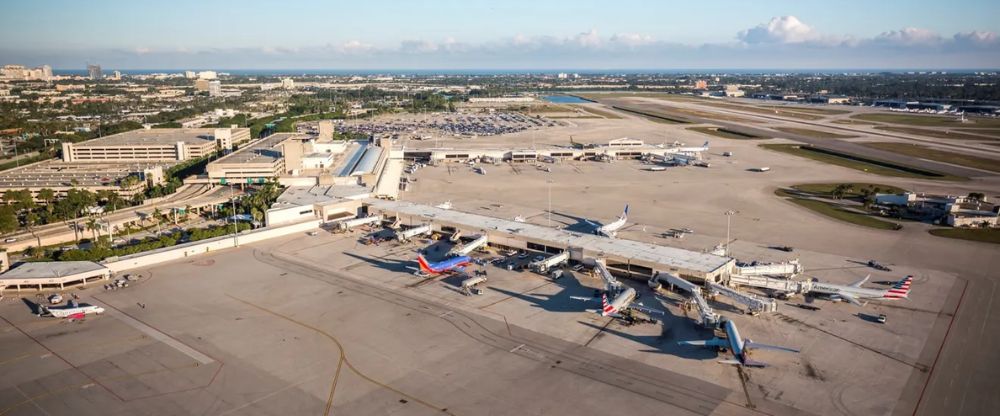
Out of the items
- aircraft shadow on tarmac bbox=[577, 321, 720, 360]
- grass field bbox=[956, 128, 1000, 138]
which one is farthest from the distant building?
grass field bbox=[956, 128, 1000, 138]

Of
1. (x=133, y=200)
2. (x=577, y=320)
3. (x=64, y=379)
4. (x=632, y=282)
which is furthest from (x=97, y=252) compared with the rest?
(x=632, y=282)

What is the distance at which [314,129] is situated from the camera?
174 metres

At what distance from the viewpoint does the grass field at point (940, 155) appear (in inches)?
4382

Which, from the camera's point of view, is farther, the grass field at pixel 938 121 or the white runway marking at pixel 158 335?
the grass field at pixel 938 121

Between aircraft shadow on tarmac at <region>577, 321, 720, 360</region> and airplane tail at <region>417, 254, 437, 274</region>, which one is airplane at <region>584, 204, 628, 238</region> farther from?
aircraft shadow on tarmac at <region>577, 321, 720, 360</region>

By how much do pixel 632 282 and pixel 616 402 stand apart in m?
20.4

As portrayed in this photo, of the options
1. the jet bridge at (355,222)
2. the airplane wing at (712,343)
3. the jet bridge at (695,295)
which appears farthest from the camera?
the jet bridge at (355,222)

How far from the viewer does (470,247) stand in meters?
58.4

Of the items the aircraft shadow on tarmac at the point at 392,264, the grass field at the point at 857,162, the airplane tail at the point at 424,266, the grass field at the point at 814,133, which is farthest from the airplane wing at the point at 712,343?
the grass field at the point at 814,133

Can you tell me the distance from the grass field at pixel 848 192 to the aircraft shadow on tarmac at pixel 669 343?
199ft

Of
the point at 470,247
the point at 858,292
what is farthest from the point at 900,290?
the point at 470,247

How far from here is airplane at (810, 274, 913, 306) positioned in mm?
46438

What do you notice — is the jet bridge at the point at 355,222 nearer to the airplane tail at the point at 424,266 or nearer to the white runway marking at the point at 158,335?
the airplane tail at the point at 424,266

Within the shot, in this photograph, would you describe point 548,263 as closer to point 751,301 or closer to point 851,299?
point 751,301
